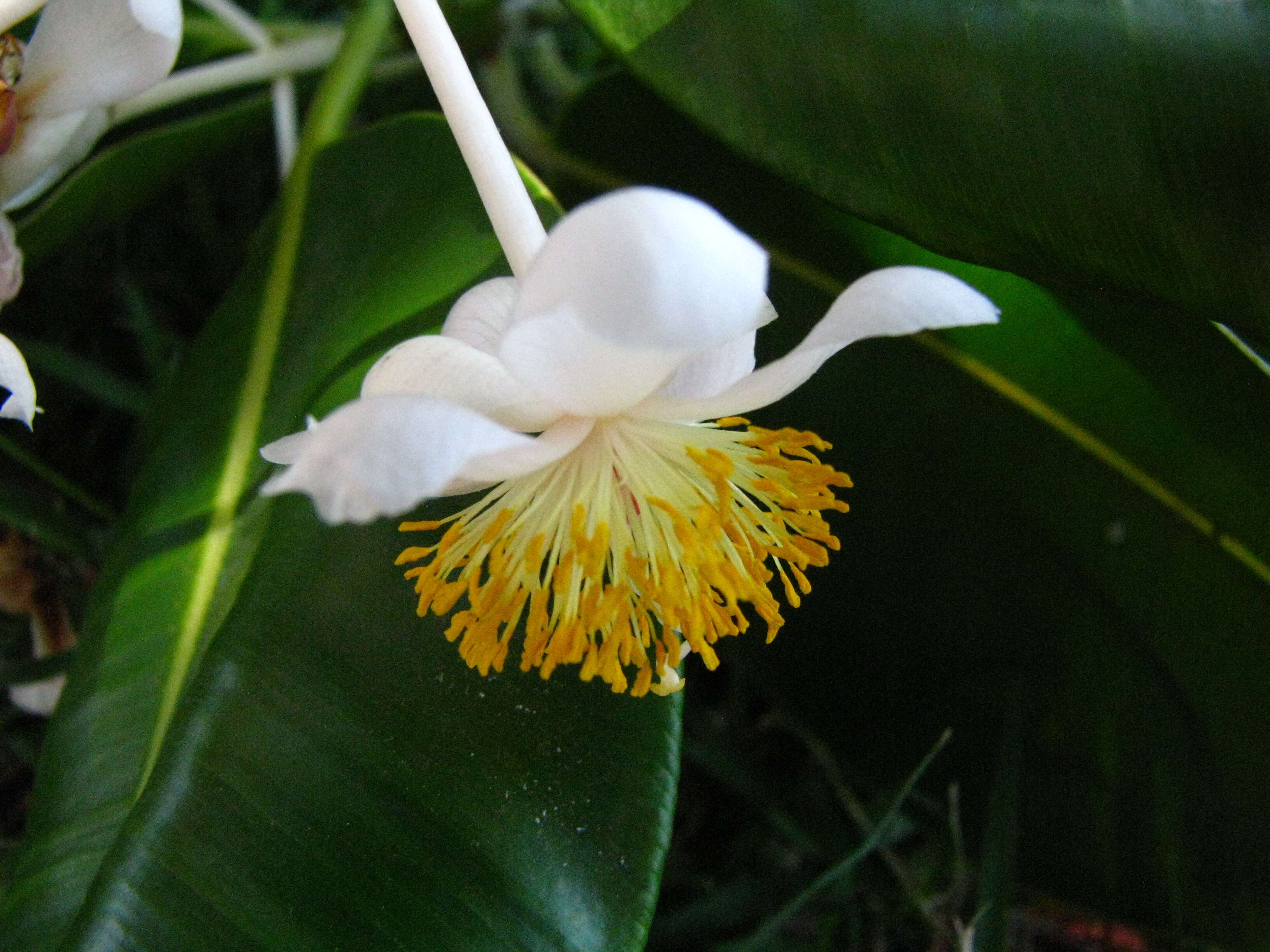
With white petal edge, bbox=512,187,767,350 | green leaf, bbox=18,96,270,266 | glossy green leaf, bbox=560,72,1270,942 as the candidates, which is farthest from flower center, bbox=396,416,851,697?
green leaf, bbox=18,96,270,266

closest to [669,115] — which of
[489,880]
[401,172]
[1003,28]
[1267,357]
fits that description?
[401,172]

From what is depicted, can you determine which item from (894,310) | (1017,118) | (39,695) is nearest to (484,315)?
(894,310)

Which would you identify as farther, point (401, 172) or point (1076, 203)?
point (401, 172)

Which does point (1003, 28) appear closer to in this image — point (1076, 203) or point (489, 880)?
point (1076, 203)

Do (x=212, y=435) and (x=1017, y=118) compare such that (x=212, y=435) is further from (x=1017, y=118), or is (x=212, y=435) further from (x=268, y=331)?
(x=1017, y=118)

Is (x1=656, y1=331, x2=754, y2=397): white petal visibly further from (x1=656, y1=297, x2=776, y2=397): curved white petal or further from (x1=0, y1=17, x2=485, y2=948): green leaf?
(x1=0, y1=17, x2=485, y2=948): green leaf

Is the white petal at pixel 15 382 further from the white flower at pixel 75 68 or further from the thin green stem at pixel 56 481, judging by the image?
the thin green stem at pixel 56 481
